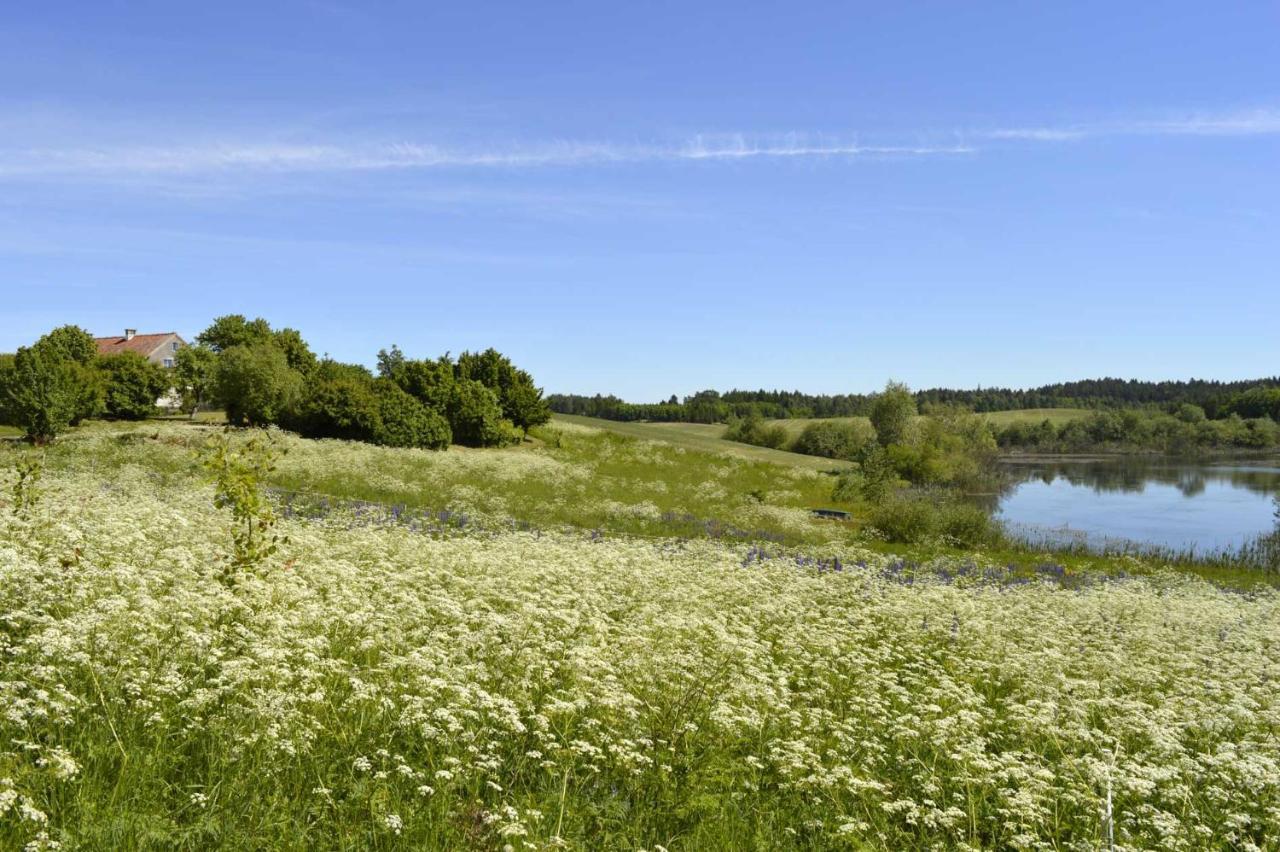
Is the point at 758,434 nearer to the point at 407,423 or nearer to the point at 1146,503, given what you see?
the point at 1146,503

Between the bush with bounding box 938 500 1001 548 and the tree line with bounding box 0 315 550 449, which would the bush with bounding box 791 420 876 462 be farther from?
the bush with bounding box 938 500 1001 548

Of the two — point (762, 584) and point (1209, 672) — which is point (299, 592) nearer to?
point (762, 584)

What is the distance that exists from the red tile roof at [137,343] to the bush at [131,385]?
3572cm

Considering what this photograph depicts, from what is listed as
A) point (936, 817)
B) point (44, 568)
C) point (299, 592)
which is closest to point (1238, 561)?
point (936, 817)

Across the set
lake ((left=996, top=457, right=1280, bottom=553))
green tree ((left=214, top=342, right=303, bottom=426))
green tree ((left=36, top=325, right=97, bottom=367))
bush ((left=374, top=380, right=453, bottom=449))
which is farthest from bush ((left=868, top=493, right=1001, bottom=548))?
green tree ((left=36, top=325, right=97, bottom=367))

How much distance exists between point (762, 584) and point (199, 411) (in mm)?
66615

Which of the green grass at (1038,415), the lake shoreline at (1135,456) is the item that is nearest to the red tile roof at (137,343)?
the lake shoreline at (1135,456)

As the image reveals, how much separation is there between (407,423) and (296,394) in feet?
29.4

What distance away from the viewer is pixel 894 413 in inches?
3024

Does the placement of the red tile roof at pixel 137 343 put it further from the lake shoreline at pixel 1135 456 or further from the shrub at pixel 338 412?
the lake shoreline at pixel 1135 456

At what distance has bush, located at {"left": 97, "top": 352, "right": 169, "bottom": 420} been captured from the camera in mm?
53156

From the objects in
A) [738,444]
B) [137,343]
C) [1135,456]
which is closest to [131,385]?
[137,343]

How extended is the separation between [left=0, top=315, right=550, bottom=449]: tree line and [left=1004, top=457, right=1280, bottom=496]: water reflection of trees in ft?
150

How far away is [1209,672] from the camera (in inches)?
362
